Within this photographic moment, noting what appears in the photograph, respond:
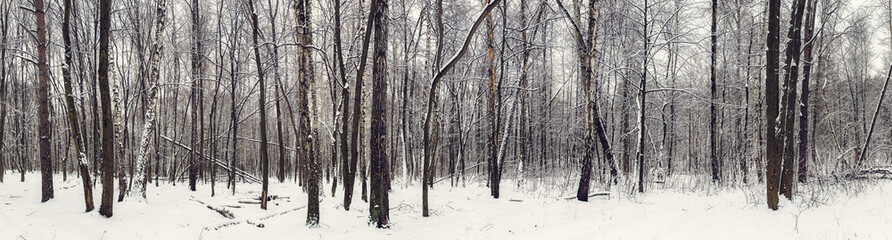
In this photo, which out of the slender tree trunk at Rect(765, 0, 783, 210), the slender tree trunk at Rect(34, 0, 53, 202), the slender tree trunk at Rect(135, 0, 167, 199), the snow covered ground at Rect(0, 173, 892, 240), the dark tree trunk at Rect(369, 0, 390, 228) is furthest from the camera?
the slender tree trunk at Rect(135, 0, 167, 199)

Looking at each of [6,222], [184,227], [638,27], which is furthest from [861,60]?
[6,222]

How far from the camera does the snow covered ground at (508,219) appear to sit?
584 centimetres

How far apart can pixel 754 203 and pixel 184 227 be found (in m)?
9.92

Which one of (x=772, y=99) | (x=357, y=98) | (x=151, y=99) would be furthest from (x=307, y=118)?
(x=772, y=99)

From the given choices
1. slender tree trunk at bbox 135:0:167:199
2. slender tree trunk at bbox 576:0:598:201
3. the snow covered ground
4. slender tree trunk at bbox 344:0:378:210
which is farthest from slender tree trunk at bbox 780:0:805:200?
slender tree trunk at bbox 135:0:167:199

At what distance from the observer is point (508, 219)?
8898mm

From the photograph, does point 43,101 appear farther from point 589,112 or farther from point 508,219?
point 589,112

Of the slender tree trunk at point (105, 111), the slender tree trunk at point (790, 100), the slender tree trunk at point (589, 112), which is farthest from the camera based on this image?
the slender tree trunk at point (589, 112)

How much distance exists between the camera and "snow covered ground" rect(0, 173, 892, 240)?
584 cm

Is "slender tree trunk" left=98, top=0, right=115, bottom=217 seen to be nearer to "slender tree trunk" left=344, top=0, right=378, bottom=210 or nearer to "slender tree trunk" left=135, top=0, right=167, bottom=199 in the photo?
"slender tree trunk" left=135, top=0, right=167, bottom=199

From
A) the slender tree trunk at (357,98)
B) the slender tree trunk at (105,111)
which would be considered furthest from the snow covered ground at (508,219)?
the slender tree trunk at (357,98)

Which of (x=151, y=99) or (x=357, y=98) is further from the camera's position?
(x=151, y=99)

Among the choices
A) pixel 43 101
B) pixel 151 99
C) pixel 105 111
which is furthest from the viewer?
pixel 151 99

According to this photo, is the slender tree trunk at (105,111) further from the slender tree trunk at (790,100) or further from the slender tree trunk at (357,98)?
the slender tree trunk at (790,100)
